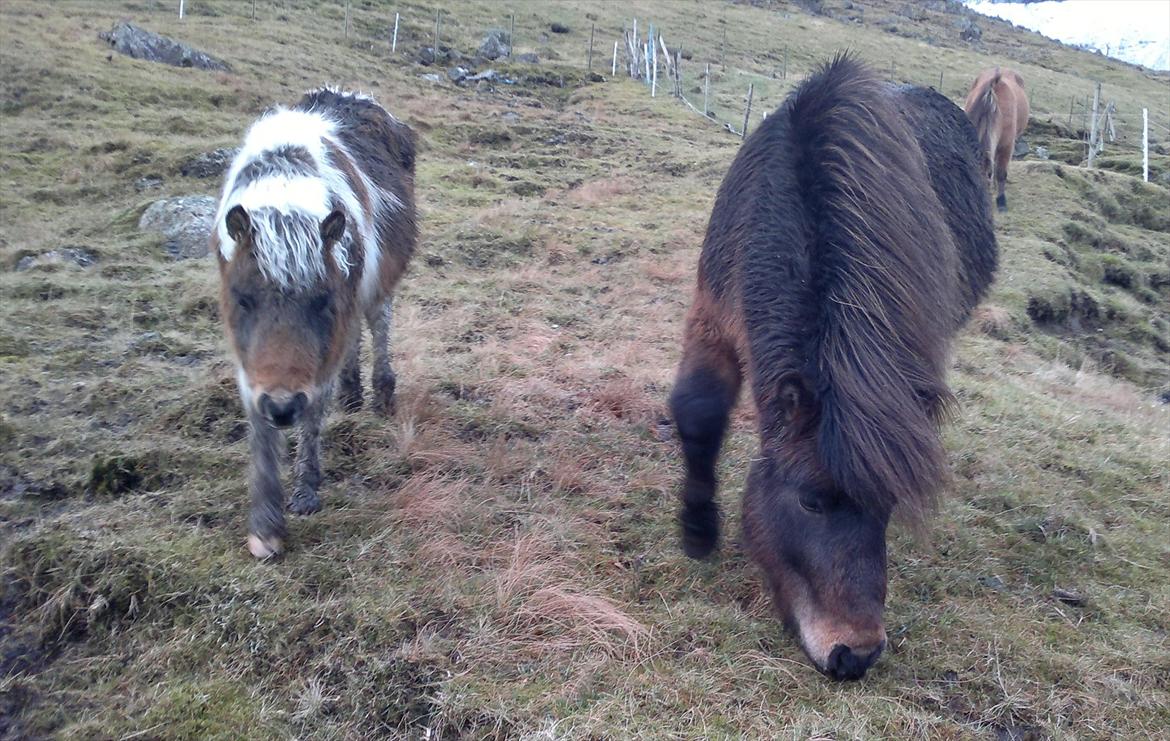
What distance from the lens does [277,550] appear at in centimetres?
336

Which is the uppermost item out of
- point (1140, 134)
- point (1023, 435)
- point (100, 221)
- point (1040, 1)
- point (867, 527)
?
point (1040, 1)

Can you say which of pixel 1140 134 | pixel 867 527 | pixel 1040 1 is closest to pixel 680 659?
pixel 867 527

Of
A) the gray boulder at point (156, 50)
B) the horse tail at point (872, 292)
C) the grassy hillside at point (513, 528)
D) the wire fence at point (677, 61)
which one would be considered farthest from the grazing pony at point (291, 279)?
the wire fence at point (677, 61)

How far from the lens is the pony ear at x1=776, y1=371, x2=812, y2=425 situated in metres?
2.61

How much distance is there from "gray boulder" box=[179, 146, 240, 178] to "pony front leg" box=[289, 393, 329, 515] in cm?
784

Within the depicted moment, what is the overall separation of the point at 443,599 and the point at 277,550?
2.60 feet

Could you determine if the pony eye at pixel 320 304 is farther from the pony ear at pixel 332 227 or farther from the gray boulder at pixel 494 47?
the gray boulder at pixel 494 47

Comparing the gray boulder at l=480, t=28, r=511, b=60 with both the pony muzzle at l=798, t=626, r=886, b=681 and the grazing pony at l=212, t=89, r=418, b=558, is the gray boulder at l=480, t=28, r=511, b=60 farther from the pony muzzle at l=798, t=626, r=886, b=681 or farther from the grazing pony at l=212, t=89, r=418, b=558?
the pony muzzle at l=798, t=626, r=886, b=681

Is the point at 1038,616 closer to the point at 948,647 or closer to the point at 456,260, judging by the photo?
the point at 948,647

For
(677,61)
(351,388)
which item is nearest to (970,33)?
(677,61)

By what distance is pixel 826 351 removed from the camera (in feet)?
8.70

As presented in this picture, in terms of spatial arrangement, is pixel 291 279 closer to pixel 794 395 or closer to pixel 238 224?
pixel 238 224

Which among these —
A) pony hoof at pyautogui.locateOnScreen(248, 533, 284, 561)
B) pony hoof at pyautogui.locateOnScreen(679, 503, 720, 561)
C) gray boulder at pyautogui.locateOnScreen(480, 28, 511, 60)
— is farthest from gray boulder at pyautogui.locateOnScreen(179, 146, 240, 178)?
gray boulder at pyautogui.locateOnScreen(480, 28, 511, 60)

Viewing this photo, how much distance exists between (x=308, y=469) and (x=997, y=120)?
12.1m
